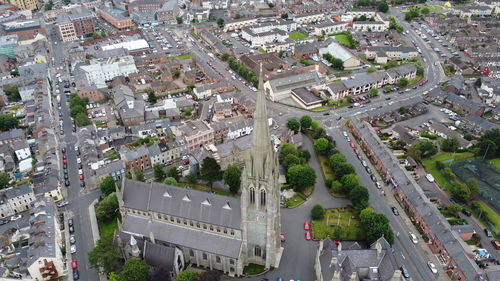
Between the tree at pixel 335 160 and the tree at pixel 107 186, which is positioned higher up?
the tree at pixel 335 160

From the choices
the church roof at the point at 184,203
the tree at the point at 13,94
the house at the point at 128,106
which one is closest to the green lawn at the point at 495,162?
the church roof at the point at 184,203

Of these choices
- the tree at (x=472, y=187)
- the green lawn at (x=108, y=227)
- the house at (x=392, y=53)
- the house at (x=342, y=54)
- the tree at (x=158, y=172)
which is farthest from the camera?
the house at (x=392, y=53)

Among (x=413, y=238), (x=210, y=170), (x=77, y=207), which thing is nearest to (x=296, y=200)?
(x=210, y=170)

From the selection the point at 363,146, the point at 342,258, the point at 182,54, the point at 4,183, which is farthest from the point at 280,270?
the point at 182,54

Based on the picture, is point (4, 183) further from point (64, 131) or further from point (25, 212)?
point (64, 131)

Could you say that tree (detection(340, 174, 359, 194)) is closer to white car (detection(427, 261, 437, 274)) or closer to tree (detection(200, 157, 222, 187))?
white car (detection(427, 261, 437, 274))

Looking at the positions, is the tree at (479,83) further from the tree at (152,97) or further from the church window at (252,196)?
the tree at (152,97)
